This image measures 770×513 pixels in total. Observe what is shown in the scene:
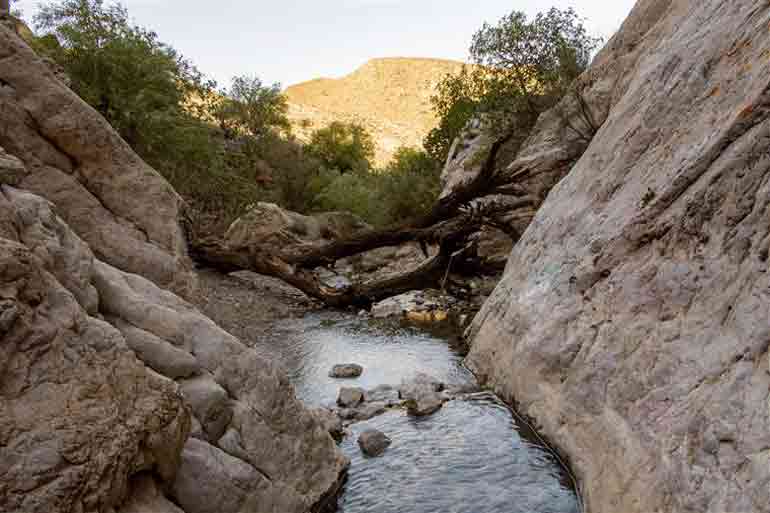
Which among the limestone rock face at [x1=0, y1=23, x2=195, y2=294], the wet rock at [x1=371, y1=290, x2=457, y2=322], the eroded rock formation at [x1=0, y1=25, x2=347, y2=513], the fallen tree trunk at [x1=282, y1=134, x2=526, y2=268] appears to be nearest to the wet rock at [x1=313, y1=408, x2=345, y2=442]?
the eroded rock formation at [x1=0, y1=25, x2=347, y2=513]

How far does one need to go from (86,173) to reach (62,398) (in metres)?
5.92

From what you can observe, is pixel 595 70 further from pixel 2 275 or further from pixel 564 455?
Answer: pixel 2 275

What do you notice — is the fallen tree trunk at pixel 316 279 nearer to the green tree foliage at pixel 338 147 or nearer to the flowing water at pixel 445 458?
the flowing water at pixel 445 458

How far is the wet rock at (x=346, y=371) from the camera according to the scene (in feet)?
41.1

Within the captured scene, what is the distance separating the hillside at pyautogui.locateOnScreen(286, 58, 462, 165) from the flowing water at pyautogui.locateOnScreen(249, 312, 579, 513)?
346 feet

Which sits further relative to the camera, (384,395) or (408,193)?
(408,193)

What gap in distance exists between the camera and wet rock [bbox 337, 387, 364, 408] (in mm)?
10531

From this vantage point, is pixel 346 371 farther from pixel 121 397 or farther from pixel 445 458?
pixel 121 397

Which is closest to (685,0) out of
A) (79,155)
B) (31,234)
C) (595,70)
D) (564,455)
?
(595,70)

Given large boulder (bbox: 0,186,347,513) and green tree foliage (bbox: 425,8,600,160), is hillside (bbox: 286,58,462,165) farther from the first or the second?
large boulder (bbox: 0,186,347,513)

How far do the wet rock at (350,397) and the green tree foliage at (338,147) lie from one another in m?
49.3

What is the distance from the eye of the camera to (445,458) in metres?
8.07

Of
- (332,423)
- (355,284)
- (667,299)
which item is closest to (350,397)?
(332,423)

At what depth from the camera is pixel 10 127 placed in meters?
8.04
